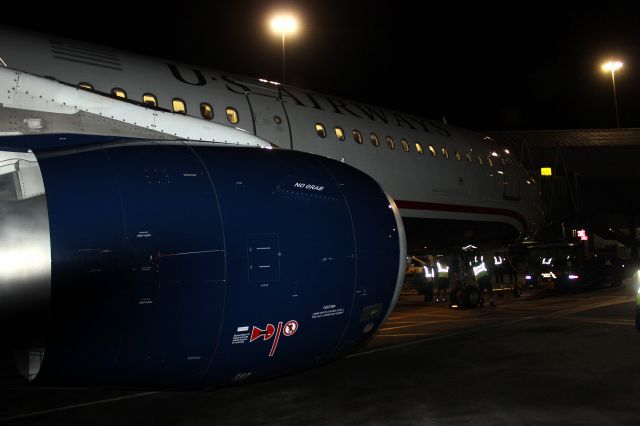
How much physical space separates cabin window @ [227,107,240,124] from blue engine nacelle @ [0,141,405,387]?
490 centimetres

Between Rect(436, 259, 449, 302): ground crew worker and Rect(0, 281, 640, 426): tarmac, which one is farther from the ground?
Rect(436, 259, 449, 302): ground crew worker

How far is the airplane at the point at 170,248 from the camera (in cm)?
410


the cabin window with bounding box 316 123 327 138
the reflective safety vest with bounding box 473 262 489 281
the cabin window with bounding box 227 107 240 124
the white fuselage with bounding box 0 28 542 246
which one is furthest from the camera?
the reflective safety vest with bounding box 473 262 489 281

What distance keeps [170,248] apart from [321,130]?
7496 mm

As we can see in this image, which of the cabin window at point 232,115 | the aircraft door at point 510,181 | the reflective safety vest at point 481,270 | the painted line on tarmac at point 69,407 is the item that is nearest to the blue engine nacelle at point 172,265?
the painted line on tarmac at point 69,407

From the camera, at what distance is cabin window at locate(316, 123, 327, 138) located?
11.4 meters

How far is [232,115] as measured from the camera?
10.1 metres

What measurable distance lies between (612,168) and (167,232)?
46.1 metres

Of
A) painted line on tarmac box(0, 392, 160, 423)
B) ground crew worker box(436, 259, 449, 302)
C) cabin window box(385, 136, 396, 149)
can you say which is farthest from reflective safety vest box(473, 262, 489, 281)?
painted line on tarmac box(0, 392, 160, 423)

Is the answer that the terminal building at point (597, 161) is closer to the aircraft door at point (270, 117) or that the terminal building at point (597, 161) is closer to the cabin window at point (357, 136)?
the cabin window at point (357, 136)

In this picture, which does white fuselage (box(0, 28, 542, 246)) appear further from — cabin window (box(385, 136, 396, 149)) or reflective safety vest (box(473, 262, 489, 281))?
reflective safety vest (box(473, 262, 489, 281))

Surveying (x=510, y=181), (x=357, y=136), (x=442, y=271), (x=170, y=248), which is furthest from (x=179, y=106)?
(x=442, y=271)

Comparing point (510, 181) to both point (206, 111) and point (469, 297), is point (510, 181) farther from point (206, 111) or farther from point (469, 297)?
point (206, 111)

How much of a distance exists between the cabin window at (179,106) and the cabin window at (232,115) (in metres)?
0.80
